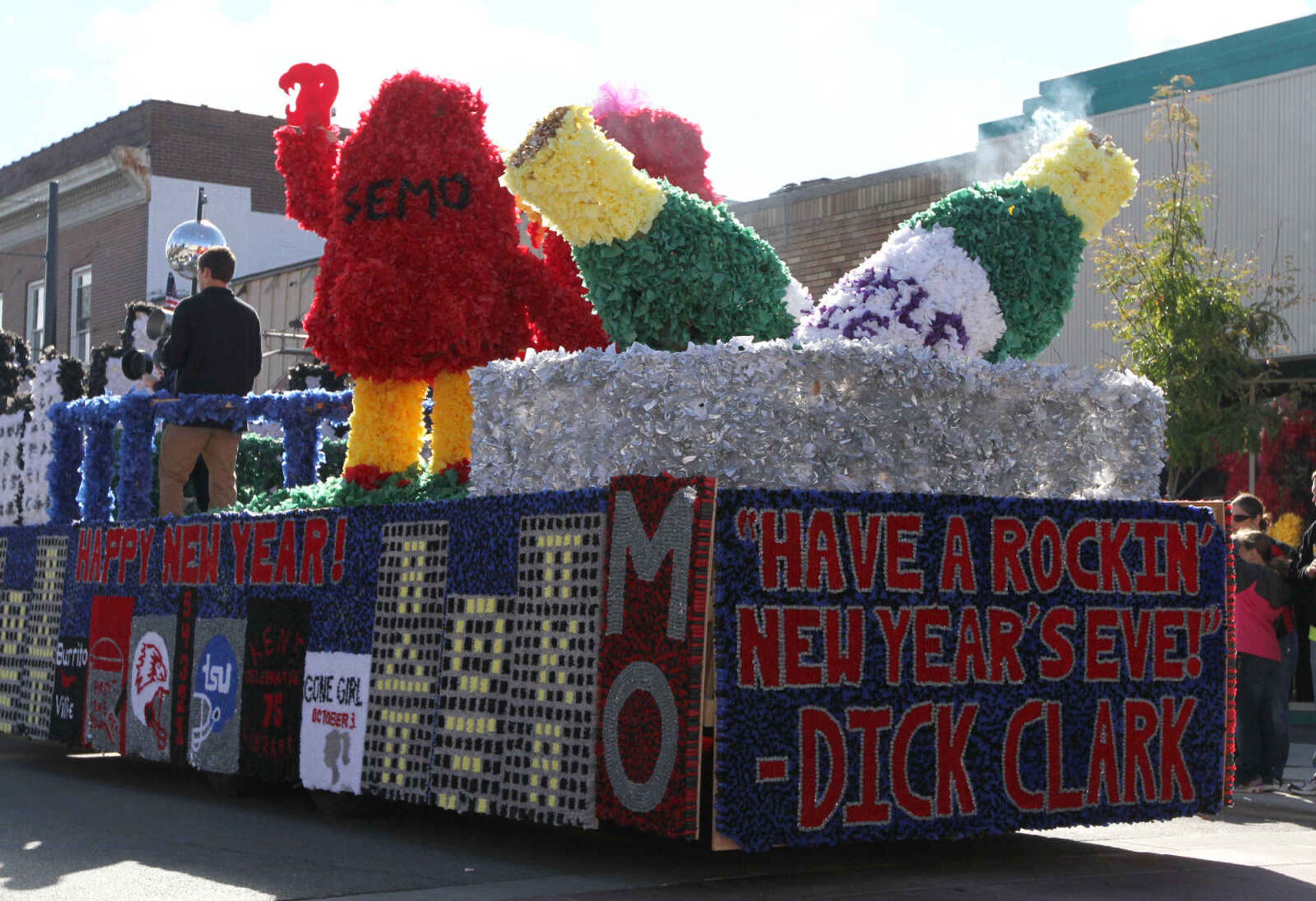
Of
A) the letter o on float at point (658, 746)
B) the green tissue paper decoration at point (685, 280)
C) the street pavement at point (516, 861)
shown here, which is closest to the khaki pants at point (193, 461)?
the street pavement at point (516, 861)

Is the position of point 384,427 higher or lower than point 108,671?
higher

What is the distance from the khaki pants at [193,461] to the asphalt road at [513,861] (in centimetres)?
150

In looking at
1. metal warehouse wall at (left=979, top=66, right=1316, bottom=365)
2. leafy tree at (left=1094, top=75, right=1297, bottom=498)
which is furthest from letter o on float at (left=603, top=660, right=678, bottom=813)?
metal warehouse wall at (left=979, top=66, right=1316, bottom=365)

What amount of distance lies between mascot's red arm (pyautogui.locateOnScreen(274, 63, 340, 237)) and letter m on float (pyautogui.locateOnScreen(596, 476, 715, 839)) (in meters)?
3.02

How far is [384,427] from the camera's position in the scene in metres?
7.63

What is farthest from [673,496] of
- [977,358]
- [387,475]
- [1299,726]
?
[1299,726]

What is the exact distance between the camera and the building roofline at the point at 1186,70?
54.5 ft

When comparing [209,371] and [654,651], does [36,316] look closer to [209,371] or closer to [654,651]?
[209,371]

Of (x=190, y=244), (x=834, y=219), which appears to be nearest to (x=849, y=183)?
(x=834, y=219)

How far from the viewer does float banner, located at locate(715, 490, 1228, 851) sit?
555 cm

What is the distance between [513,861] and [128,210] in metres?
24.1

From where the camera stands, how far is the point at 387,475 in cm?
759

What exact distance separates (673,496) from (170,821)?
315 centimetres

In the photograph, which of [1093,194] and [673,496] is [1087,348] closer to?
[1093,194]
